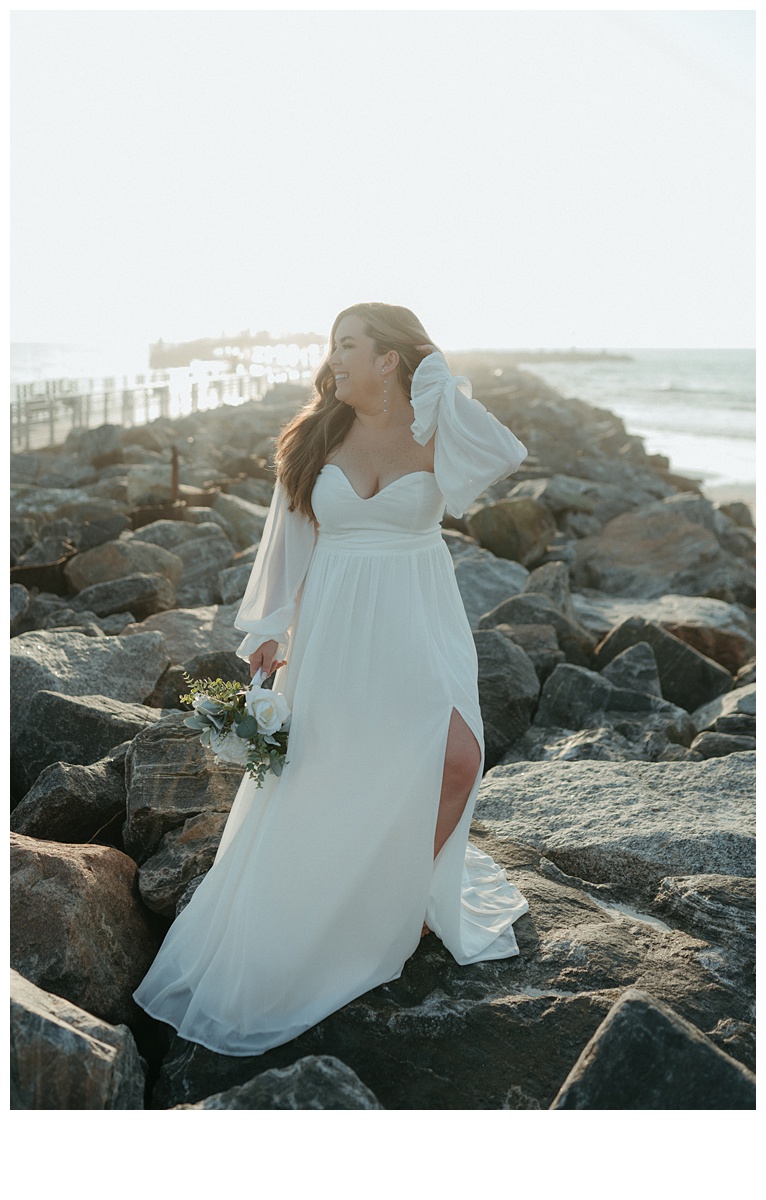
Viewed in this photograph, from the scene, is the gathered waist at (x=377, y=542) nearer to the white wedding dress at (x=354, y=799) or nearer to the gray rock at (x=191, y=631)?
the white wedding dress at (x=354, y=799)

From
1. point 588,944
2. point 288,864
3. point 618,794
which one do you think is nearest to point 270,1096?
point 288,864

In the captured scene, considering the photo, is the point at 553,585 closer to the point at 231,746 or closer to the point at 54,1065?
the point at 231,746

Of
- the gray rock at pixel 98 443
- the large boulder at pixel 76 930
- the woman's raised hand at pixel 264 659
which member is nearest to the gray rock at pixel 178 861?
the large boulder at pixel 76 930

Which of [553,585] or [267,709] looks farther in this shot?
[553,585]

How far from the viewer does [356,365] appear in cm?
337

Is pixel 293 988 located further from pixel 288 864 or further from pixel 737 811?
pixel 737 811

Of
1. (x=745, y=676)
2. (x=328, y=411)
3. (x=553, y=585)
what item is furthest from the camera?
(x=553, y=585)

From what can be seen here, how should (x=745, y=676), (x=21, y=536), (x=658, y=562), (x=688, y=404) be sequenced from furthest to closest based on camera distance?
(x=688, y=404) < (x=658, y=562) < (x=21, y=536) < (x=745, y=676)

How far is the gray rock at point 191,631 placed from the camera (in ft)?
21.2

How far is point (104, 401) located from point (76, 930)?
21.2m

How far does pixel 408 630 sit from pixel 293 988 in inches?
46.6

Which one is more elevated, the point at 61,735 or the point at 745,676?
the point at 61,735

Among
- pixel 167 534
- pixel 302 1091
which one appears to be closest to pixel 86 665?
pixel 302 1091

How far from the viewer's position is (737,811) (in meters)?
4.41
